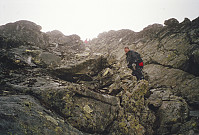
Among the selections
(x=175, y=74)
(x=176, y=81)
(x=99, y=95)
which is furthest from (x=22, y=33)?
(x=176, y=81)

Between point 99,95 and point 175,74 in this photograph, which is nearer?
point 99,95

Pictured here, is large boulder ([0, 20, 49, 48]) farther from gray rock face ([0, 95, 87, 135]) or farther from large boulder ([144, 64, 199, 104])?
large boulder ([144, 64, 199, 104])

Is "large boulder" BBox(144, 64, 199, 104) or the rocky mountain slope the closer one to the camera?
the rocky mountain slope

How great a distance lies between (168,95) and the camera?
39.1ft

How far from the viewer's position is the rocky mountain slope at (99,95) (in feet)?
17.7

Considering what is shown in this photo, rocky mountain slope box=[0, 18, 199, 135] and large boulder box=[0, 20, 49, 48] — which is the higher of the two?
large boulder box=[0, 20, 49, 48]

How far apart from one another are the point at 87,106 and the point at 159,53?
17.1 m

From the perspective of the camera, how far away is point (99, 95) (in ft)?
31.5

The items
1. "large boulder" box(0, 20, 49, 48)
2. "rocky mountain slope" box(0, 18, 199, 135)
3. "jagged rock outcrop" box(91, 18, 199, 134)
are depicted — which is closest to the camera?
"rocky mountain slope" box(0, 18, 199, 135)

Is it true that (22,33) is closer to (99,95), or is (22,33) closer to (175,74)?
(99,95)

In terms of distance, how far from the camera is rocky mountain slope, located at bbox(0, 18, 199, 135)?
5402 mm

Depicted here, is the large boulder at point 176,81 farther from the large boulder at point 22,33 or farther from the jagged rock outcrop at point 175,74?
the large boulder at point 22,33

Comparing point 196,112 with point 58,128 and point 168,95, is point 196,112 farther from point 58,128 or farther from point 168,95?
point 58,128

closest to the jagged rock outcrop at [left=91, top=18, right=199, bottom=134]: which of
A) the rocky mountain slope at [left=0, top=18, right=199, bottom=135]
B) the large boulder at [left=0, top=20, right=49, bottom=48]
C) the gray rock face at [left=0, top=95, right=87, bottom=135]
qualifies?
the rocky mountain slope at [left=0, top=18, right=199, bottom=135]
